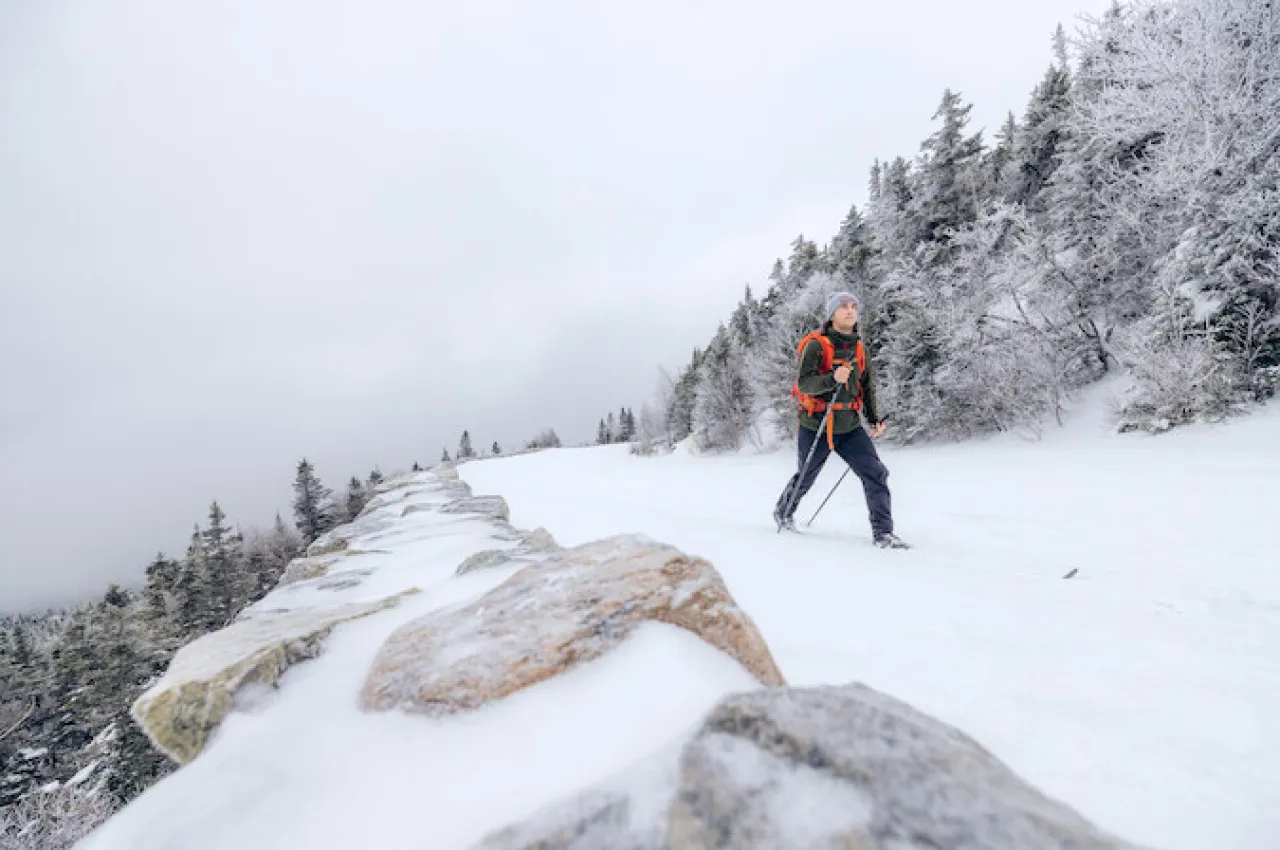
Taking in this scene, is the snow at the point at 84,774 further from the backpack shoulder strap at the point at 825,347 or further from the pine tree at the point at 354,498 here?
the backpack shoulder strap at the point at 825,347

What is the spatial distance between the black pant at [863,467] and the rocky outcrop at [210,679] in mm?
3943

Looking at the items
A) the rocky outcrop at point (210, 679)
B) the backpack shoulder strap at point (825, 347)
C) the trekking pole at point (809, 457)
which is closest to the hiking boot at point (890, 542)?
the trekking pole at point (809, 457)

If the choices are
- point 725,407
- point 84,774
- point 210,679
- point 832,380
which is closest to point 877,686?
point 210,679

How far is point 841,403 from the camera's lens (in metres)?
4.46

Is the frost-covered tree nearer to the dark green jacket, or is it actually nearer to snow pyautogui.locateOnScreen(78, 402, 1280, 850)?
the dark green jacket

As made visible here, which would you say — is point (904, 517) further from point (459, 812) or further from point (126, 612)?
point (126, 612)

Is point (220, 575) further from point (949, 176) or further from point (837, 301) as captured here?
point (949, 176)

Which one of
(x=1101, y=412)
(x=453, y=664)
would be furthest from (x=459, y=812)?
(x=1101, y=412)

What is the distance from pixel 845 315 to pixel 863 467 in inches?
55.4

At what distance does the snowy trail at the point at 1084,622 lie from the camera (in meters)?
1.42

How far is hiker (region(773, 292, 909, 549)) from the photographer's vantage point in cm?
426

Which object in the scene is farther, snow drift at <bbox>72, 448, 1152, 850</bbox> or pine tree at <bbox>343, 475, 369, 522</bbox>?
pine tree at <bbox>343, 475, 369, 522</bbox>

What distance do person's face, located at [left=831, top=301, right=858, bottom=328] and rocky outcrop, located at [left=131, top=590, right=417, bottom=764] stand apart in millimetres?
4345

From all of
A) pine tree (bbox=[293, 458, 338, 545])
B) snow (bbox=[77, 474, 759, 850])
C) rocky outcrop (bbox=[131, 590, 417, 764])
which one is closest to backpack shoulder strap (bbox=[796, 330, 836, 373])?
snow (bbox=[77, 474, 759, 850])
